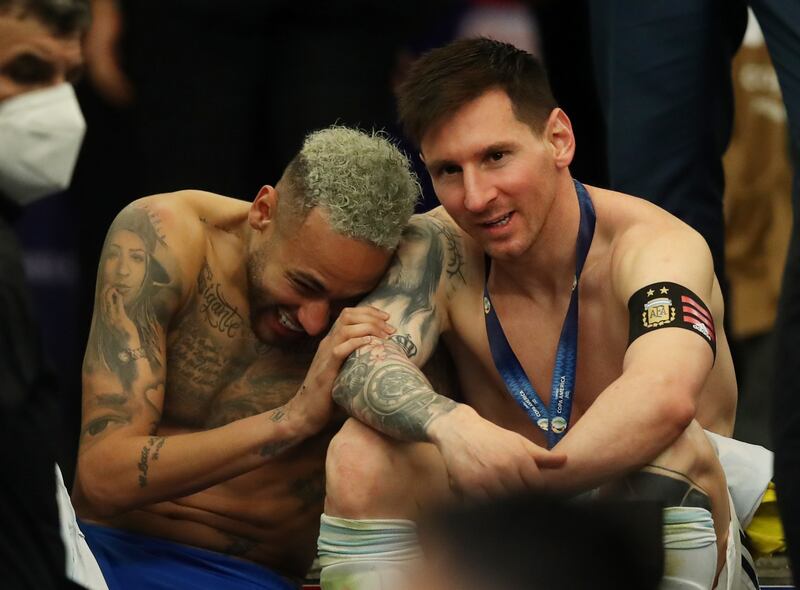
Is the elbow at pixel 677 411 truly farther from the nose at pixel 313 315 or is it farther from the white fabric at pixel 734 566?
the nose at pixel 313 315

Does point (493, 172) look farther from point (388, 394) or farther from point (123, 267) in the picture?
point (123, 267)

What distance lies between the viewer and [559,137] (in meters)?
3.60

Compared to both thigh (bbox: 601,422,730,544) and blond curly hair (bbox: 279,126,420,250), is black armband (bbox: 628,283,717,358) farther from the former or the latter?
blond curly hair (bbox: 279,126,420,250)

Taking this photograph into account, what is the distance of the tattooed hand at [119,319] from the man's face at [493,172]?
76cm

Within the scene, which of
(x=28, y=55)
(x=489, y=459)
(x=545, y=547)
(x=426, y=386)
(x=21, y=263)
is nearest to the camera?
(x=545, y=547)

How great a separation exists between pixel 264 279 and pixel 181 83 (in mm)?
829

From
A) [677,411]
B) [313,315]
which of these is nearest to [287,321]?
[313,315]

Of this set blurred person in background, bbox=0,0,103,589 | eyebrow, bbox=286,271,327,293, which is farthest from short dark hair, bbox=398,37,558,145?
blurred person in background, bbox=0,0,103,589

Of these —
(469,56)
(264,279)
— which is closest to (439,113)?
(469,56)

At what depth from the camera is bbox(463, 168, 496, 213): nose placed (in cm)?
342

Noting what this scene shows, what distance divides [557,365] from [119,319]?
1004 millimetres

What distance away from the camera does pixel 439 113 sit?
11.4 feet

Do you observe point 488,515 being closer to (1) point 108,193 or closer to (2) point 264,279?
(2) point 264,279

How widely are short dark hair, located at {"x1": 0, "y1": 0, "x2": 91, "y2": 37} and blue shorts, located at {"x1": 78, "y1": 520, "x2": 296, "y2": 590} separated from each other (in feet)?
4.75
